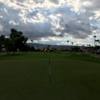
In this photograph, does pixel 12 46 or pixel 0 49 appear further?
pixel 0 49

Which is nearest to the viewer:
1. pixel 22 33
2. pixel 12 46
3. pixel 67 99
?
pixel 67 99

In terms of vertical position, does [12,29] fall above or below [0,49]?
above

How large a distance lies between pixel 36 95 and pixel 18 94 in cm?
88

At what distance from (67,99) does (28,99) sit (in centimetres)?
150

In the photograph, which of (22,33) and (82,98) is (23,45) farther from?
(82,98)

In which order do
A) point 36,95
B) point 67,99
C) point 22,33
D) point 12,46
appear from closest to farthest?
1. point 67,99
2. point 36,95
3. point 12,46
4. point 22,33

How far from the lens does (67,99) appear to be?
11.4m

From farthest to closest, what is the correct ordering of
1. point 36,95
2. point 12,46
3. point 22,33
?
point 22,33, point 12,46, point 36,95

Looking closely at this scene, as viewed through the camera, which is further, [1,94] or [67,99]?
[1,94]

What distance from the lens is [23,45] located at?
139 metres

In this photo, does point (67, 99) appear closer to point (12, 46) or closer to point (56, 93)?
point (56, 93)

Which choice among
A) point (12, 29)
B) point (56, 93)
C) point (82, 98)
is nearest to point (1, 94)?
point (56, 93)

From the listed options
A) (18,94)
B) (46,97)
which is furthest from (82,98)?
(18,94)

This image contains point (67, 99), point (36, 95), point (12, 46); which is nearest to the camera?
point (67, 99)
